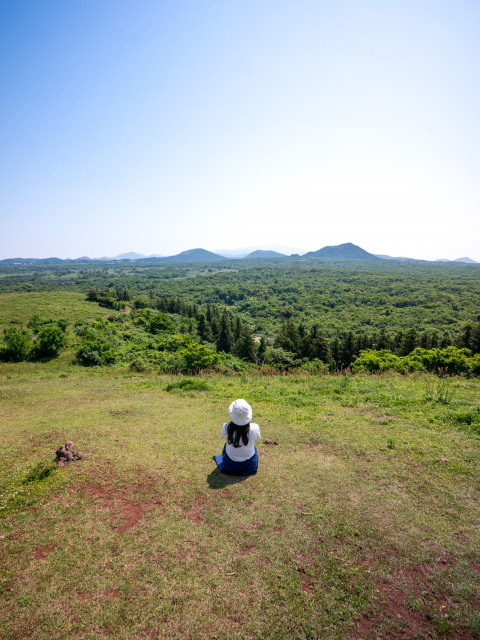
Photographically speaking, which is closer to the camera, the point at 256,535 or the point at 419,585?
the point at 419,585

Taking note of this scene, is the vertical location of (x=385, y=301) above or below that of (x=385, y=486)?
below

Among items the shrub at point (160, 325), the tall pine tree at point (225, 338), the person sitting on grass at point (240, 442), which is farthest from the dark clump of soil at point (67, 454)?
the tall pine tree at point (225, 338)

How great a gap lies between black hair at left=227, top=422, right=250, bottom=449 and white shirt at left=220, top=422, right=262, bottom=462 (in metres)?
0.07

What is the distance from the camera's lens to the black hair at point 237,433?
6.18 meters

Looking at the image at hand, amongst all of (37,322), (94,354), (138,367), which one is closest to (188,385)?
(138,367)

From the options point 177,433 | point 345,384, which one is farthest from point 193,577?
point 345,384

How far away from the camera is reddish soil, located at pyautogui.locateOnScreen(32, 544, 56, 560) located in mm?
4275

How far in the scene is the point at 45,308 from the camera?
48000 millimetres

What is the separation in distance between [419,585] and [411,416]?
6476 millimetres

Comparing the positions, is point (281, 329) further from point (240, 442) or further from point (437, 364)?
point (240, 442)

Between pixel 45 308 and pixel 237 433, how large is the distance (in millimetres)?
53311

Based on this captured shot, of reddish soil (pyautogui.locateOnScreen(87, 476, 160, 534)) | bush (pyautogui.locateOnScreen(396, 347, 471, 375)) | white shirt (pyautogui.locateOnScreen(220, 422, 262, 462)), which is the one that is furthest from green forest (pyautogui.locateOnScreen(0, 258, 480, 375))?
reddish soil (pyautogui.locateOnScreen(87, 476, 160, 534))

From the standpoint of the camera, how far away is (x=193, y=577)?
4055mm

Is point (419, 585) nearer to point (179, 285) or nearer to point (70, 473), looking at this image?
point (70, 473)
